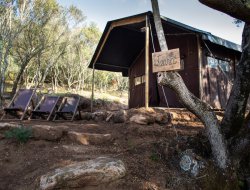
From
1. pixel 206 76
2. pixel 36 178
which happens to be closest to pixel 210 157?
pixel 36 178

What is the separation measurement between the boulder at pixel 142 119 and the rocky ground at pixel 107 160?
0.67m

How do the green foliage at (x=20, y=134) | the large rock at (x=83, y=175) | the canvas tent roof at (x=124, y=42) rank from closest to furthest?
the large rock at (x=83, y=175)
the green foliage at (x=20, y=134)
the canvas tent roof at (x=124, y=42)

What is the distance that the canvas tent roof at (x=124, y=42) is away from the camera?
8984mm

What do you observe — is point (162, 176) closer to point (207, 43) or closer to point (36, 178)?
point (36, 178)

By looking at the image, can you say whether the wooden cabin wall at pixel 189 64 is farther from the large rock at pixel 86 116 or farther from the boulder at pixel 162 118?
the large rock at pixel 86 116

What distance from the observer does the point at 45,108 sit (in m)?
8.88

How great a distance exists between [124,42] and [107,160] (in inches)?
318

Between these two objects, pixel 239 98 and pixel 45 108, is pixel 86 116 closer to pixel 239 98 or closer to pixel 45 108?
pixel 45 108

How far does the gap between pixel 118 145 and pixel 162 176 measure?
60.1 inches

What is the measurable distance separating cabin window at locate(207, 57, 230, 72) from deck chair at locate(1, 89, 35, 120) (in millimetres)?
6582

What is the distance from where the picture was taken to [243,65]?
4637mm

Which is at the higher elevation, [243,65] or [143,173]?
[243,65]

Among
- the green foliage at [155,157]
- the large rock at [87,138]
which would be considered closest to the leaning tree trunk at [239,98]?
the green foliage at [155,157]

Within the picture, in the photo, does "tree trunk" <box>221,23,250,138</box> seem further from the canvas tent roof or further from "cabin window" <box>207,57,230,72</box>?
"cabin window" <box>207,57,230,72</box>
